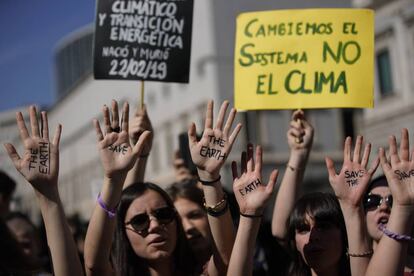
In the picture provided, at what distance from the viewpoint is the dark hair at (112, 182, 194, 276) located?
3.64 metres

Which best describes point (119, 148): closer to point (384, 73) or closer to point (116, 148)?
point (116, 148)

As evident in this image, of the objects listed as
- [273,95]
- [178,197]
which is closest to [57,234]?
[178,197]

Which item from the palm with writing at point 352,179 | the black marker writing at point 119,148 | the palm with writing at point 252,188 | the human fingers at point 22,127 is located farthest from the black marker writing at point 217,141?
the human fingers at point 22,127

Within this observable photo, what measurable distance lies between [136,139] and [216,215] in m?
1.44

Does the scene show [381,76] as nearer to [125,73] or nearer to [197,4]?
[197,4]

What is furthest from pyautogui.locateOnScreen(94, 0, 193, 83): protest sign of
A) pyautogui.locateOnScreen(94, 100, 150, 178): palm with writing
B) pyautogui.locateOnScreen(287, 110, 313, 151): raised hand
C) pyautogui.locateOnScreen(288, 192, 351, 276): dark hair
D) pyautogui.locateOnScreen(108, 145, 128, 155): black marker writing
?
pyautogui.locateOnScreen(288, 192, 351, 276): dark hair

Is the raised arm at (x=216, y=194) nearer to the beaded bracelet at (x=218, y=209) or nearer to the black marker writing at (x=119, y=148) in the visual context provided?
the beaded bracelet at (x=218, y=209)

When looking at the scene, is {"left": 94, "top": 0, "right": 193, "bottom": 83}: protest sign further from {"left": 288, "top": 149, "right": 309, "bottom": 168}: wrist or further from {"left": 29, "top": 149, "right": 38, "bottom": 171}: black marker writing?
{"left": 29, "top": 149, "right": 38, "bottom": 171}: black marker writing

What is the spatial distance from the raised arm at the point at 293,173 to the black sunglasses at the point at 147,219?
0.79 meters

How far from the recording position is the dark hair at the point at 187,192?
4340 millimetres

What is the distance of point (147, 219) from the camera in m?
3.64

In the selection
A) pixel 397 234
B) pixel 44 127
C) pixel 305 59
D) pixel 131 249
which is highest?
pixel 305 59

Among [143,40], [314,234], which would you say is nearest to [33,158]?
[314,234]

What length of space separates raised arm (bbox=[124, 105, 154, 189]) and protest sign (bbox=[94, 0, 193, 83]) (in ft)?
1.47
